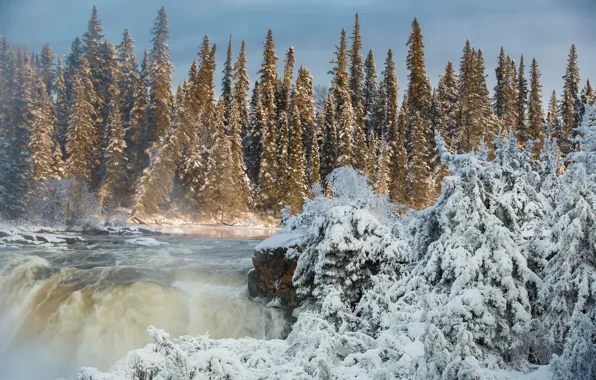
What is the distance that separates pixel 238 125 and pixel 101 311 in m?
37.2

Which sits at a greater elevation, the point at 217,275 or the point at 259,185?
the point at 259,185

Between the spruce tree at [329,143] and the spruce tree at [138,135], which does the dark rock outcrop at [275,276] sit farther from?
the spruce tree at [329,143]

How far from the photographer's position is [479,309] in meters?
5.05

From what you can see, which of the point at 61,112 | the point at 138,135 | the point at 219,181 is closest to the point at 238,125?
the point at 219,181

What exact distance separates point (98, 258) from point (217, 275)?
20.2ft

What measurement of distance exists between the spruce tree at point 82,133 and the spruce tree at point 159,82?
240 inches

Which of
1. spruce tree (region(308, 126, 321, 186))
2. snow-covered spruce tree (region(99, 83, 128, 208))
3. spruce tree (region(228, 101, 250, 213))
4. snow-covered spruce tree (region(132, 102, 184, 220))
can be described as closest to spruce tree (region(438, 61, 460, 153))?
spruce tree (region(308, 126, 321, 186))

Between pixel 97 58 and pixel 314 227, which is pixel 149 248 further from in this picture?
pixel 97 58

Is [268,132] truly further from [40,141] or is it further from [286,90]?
[40,141]

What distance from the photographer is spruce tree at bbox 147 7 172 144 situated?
46.5 m

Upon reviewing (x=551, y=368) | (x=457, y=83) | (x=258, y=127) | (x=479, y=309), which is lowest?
(x=551, y=368)

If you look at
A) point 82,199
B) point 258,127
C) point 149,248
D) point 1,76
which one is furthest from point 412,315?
point 258,127

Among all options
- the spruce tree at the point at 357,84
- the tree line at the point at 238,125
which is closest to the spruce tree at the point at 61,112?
the tree line at the point at 238,125

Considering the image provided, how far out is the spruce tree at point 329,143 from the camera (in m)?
51.2
